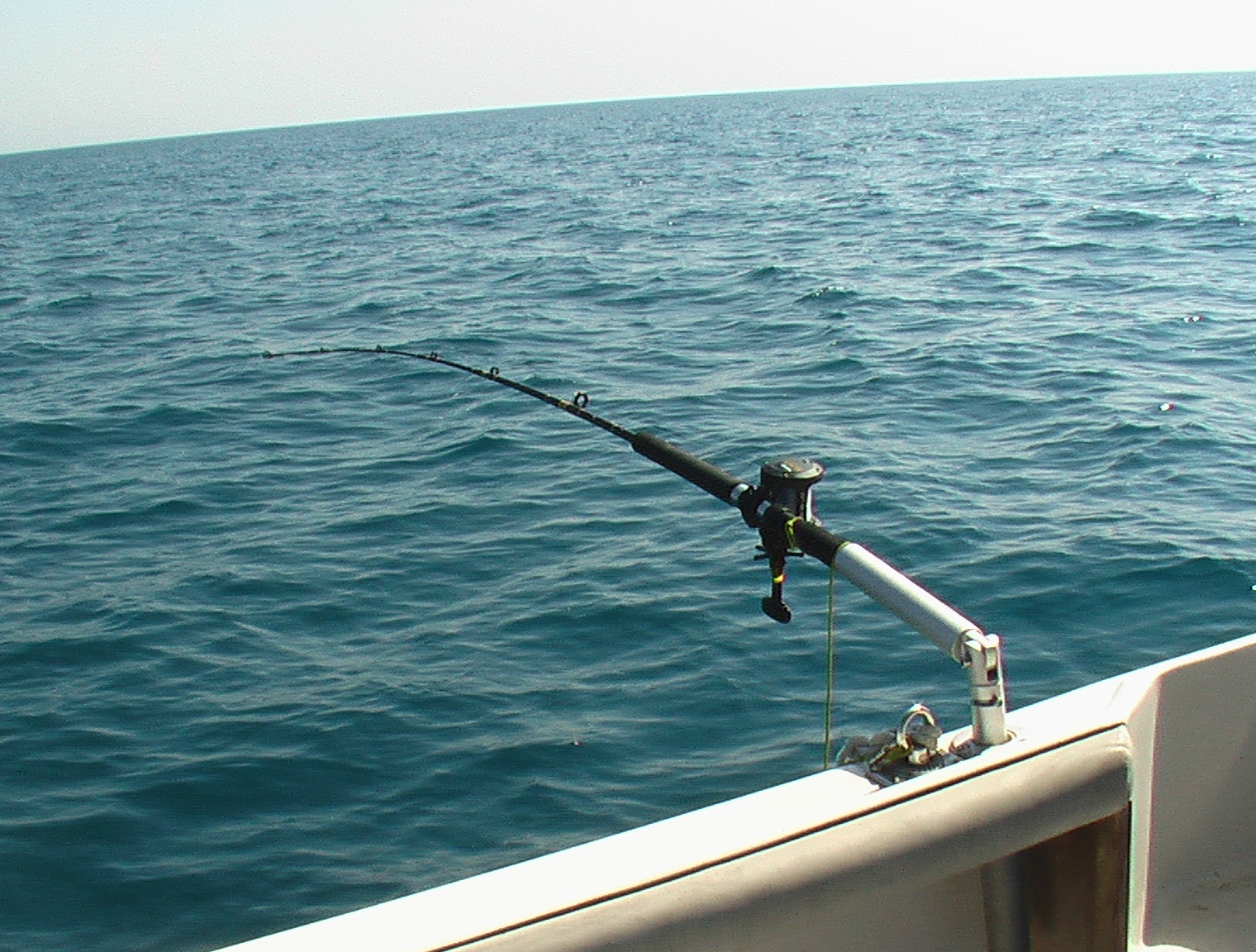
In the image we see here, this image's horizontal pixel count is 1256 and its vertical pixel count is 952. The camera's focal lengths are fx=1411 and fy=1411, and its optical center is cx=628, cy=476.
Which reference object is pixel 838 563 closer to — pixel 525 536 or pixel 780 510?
pixel 780 510

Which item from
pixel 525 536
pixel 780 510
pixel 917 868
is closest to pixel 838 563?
pixel 780 510

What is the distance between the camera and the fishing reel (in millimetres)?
2977

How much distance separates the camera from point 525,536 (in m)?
8.62

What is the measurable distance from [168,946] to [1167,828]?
326 centimetres

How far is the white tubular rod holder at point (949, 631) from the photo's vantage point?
2461 millimetres

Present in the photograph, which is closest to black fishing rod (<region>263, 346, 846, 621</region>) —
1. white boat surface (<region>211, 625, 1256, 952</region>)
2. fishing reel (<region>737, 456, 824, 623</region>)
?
fishing reel (<region>737, 456, 824, 623</region>)

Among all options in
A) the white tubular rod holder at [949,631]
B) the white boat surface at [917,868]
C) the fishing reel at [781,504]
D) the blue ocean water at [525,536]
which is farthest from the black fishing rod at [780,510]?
the blue ocean water at [525,536]

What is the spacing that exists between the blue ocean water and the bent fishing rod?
245cm

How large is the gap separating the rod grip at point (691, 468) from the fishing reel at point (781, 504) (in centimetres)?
7

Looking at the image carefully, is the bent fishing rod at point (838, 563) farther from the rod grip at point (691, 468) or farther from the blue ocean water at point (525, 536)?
the blue ocean water at point (525, 536)

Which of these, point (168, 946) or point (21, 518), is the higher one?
point (21, 518)

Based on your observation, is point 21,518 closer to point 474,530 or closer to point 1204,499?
point 474,530

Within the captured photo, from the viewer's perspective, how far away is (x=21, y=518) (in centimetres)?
946

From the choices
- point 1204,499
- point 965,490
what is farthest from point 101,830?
point 1204,499
